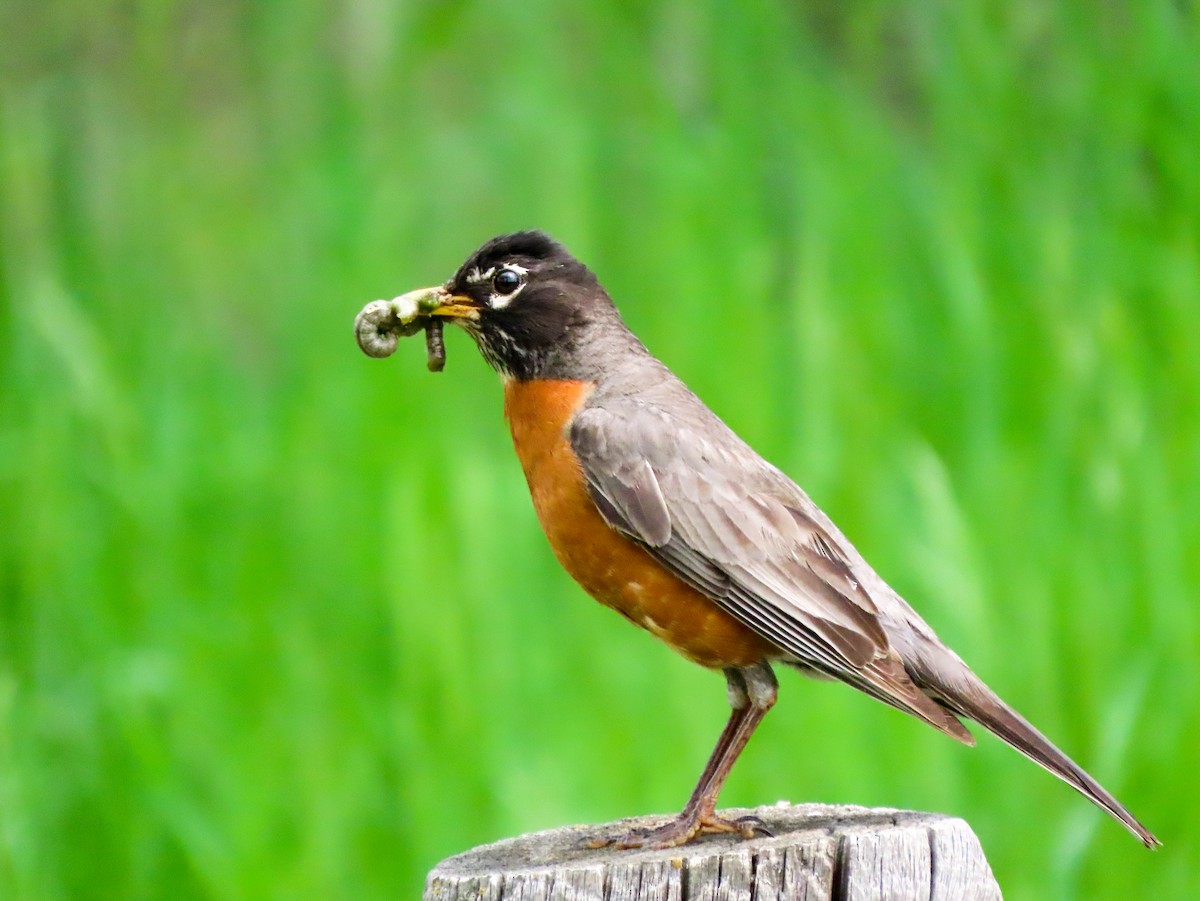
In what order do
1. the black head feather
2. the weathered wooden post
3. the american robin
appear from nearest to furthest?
the weathered wooden post → the american robin → the black head feather

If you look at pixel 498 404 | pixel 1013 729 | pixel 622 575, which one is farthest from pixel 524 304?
pixel 498 404

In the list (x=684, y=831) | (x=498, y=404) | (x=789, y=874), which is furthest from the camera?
(x=498, y=404)

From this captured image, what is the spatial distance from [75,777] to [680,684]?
82.5 inches

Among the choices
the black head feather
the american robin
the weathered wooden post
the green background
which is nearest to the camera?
the weathered wooden post

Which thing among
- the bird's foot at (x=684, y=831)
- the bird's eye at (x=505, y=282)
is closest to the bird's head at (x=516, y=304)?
the bird's eye at (x=505, y=282)

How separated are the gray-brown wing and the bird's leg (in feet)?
0.57

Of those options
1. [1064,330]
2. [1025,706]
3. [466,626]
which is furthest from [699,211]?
[1025,706]

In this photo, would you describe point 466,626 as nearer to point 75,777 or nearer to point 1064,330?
point 75,777

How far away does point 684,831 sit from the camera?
10.7 feet

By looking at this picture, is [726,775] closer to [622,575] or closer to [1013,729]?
[622,575]

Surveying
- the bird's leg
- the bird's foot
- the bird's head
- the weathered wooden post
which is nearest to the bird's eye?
the bird's head

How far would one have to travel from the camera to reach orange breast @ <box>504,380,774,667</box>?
3.52m

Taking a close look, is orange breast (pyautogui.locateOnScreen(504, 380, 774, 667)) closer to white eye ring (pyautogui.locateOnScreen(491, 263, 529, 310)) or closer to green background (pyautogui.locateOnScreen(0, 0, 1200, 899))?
white eye ring (pyautogui.locateOnScreen(491, 263, 529, 310))

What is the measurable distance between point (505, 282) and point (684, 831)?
5.33 feet
